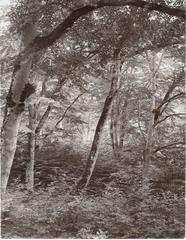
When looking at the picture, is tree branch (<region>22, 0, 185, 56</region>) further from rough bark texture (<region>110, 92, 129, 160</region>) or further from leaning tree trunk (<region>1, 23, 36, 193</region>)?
rough bark texture (<region>110, 92, 129, 160</region>)

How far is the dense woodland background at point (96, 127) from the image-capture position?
28.0 feet

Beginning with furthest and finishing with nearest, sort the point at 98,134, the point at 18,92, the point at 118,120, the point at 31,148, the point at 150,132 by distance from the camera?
the point at 118,120
the point at 150,132
the point at 31,148
the point at 98,134
the point at 18,92

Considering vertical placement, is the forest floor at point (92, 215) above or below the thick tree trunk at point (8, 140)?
below

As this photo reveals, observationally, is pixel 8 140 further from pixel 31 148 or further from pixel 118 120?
pixel 118 120

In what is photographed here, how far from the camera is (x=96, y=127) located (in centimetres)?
1272

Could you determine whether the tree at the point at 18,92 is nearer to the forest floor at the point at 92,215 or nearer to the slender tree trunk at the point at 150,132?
the forest floor at the point at 92,215

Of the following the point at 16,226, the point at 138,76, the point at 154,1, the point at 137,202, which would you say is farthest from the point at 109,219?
the point at 138,76

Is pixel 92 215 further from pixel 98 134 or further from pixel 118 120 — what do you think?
pixel 118 120

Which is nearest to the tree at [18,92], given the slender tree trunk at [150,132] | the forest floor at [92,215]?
the forest floor at [92,215]

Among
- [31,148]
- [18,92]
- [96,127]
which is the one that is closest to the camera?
[18,92]

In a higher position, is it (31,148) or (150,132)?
(150,132)

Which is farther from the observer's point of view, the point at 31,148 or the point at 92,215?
→ the point at 31,148

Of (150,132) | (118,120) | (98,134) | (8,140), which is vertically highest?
(118,120)

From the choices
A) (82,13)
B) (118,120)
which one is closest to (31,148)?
(118,120)
